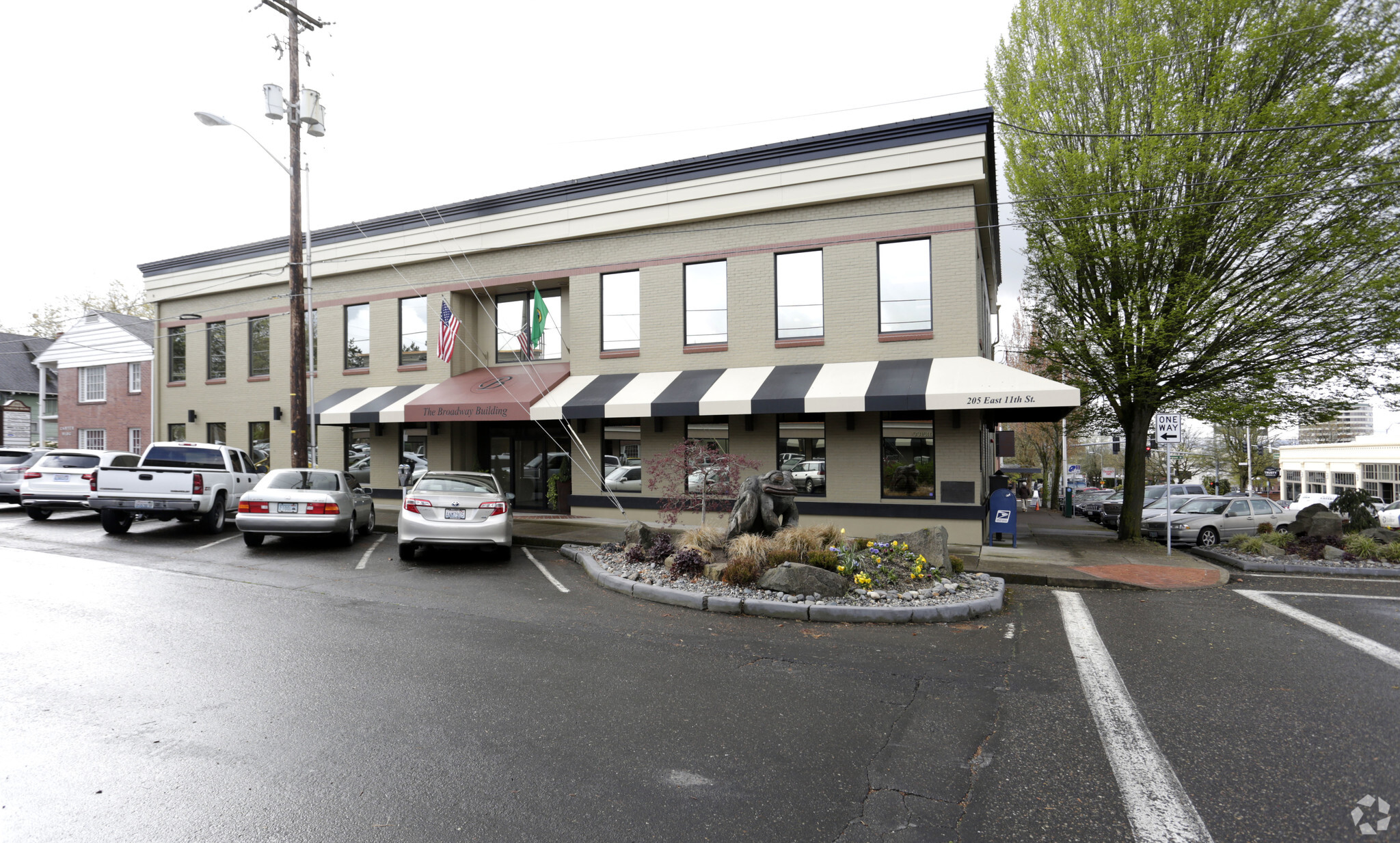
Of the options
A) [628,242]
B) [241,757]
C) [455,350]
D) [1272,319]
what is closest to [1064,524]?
[1272,319]

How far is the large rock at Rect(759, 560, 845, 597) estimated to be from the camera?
8352mm

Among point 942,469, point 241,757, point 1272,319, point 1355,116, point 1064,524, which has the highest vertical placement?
point 1355,116

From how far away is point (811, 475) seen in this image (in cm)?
1491

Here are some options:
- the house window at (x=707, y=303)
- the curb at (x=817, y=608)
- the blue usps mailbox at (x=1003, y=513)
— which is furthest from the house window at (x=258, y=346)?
the blue usps mailbox at (x=1003, y=513)

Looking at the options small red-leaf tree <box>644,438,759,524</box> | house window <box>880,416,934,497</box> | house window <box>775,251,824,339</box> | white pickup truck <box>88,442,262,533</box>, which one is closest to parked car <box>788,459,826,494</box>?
small red-leaf tree <box>644,438,759,524</box>

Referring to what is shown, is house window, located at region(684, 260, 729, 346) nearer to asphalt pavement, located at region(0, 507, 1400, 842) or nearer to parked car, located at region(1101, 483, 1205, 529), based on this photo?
asphalt pavement, located at region(0, 507, 1400, 842)

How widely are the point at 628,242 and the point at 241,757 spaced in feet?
47.6

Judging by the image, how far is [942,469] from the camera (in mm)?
13773

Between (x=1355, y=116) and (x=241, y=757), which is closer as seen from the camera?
(x=241, y=757)

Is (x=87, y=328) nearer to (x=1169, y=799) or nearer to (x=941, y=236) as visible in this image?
(x=941, y=236)

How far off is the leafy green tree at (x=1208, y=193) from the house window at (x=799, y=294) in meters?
4.64

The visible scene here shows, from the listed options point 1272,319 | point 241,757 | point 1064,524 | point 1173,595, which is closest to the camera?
point 241,757

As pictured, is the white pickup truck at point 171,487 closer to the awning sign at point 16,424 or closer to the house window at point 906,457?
the house window at point 906,457

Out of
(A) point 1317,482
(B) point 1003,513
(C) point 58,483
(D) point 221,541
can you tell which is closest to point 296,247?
(D) point 221,541
